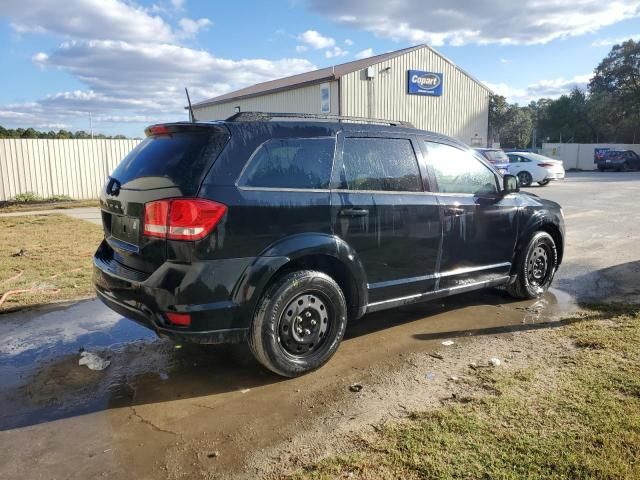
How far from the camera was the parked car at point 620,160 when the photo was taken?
36000mm

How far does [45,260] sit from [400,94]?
78.5 ft

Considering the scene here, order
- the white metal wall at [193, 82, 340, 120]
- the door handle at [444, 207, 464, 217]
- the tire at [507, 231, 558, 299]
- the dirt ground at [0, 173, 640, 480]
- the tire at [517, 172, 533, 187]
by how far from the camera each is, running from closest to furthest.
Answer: the dirt ground at [0, 173, 640, 480] → the door handle at [444, 207, 464, 217] → the tire at [507, 231, 558, 299] → the tire at [517, 172, 533, 187] → the white metal wall at [193, 82, 340, 120]

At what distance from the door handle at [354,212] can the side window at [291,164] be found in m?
0.24

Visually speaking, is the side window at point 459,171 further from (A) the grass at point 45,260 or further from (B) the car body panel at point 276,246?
(A) the grass at point 45,260

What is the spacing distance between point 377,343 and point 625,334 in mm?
2175

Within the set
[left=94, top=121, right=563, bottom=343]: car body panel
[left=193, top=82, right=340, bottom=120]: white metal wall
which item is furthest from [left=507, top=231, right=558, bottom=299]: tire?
[left=193, top=82, right=340, bottom=120]: white metal wall

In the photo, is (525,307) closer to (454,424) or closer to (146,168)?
(454,424)

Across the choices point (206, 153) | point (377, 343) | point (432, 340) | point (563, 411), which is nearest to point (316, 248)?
point (206, 153)

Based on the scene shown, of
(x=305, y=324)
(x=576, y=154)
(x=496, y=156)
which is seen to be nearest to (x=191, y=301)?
(x=305, y=324)

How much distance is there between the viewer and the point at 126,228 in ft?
12.3

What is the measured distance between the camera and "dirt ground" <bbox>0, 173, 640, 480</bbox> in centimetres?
290

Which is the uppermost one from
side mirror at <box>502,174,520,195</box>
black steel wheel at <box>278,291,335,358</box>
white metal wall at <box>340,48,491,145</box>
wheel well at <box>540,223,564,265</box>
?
white metal wall at <box>340,48,491,145</box>

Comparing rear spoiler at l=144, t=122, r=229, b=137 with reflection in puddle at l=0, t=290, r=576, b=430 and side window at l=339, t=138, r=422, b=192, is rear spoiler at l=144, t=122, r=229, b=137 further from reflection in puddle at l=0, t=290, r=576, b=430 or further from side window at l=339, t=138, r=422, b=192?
reflection in puddle at l=0, t=290, r=576, b=430

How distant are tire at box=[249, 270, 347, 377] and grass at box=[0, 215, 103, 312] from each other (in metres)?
3.38
